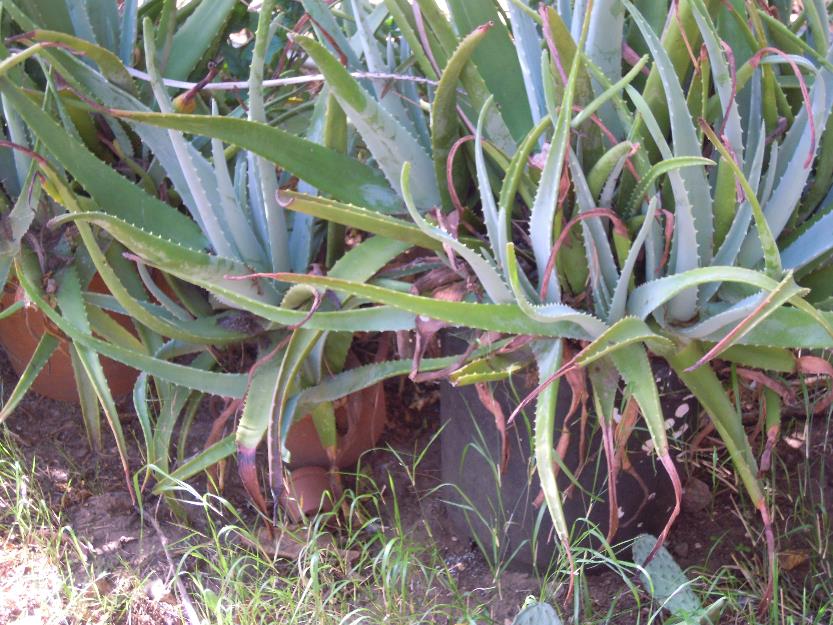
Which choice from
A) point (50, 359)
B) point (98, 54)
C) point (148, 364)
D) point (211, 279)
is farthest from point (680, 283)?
point (50, 359)

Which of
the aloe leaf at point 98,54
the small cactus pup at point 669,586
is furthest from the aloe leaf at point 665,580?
the aloe leaf at point 98,54

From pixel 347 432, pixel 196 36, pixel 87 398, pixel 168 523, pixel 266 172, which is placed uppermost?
pixel 196 36

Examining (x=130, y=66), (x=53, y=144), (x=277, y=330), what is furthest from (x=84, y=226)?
(x=130, y=66)

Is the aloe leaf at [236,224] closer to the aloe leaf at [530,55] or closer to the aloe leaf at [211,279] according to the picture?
the aloe leaf at [211,279]

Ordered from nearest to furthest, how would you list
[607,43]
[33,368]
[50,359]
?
[607,43], [33,368], [50,359]

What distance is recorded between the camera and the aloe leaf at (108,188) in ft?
3.74

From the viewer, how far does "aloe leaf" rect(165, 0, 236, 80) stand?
143 centimetres

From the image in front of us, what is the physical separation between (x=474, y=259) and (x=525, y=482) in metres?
0.40

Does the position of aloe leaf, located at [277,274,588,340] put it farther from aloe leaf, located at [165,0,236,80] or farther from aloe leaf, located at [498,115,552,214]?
aloe leaf, located at [165,0,236,80]

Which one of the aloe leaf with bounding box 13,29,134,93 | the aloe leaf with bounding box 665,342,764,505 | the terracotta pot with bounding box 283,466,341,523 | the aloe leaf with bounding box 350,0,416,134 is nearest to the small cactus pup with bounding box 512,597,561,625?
the aloe leaf with bounding box 665,342,764,505

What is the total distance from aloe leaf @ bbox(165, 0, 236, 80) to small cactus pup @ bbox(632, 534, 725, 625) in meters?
0.95

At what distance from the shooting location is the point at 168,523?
4.65 feet

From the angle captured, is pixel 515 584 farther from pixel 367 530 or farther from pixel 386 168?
pixel 386 168

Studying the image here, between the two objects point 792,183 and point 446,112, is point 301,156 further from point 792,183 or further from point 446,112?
point 792,183
